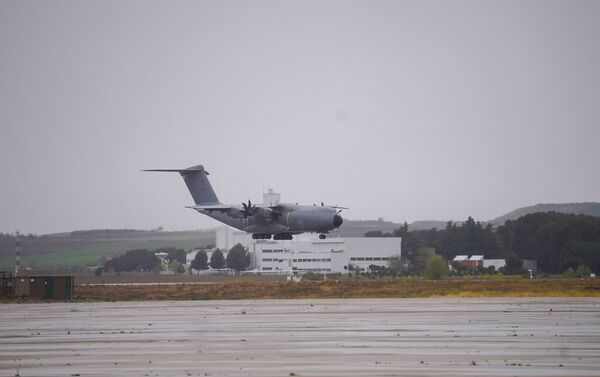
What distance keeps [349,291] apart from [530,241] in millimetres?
44635

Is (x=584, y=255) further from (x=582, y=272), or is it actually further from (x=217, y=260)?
(x=217, y=260)

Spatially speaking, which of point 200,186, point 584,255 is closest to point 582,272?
point 584,255

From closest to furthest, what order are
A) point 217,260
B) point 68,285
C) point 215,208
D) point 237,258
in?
point 68,285 < point 215,208 < point 237,258 < point 217,260

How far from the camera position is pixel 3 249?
299ft

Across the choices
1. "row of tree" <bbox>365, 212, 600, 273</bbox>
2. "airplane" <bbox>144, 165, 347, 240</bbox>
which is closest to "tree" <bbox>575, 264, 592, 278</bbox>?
"row of tree" <bbox>365, 212, 600, 273</bbox>

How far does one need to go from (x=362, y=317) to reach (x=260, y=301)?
14583mm

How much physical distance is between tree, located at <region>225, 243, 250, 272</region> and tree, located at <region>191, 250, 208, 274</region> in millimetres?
5057

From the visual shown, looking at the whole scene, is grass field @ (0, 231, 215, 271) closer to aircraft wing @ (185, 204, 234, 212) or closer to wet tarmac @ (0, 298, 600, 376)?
aircraft wing @ (185, 204, 234, 212)

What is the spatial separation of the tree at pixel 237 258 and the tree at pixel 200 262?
506 cm

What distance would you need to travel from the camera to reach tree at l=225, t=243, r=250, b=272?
98312 millimetres

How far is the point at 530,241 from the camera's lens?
90.3 metres

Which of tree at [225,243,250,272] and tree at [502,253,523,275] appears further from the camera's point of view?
tree at [225,243,250,272]

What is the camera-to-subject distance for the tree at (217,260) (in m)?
101

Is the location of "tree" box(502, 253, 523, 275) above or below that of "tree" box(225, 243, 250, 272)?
below
